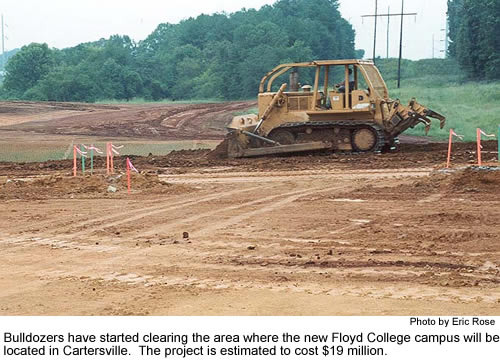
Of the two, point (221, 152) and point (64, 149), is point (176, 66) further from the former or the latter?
point (221, 152)

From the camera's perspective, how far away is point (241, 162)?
86.3 ft

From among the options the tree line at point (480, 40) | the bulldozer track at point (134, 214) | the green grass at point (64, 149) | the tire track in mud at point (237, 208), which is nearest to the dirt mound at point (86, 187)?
the bulldozer track at point (134, 214)

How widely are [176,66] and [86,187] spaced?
2975 inches

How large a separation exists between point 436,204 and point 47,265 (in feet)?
23.8

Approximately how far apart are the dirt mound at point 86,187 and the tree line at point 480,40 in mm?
66562

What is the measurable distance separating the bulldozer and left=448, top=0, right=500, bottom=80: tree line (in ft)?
192

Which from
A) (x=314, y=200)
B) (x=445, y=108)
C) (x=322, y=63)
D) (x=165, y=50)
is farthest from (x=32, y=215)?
(x=165, y=50)

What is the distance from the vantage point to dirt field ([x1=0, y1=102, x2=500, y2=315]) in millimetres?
9266

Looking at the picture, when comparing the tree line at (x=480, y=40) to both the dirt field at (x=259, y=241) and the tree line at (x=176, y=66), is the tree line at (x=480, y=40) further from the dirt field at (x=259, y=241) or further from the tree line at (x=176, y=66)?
the dirt field at (x=259, y=241)

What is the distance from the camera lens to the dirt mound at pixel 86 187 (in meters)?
19.4

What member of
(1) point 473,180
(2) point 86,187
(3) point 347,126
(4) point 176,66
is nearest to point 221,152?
(3) point 347,126

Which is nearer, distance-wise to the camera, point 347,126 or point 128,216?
point 128,216

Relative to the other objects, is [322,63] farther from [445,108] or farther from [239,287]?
[445,108]

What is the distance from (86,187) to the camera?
19859mm
